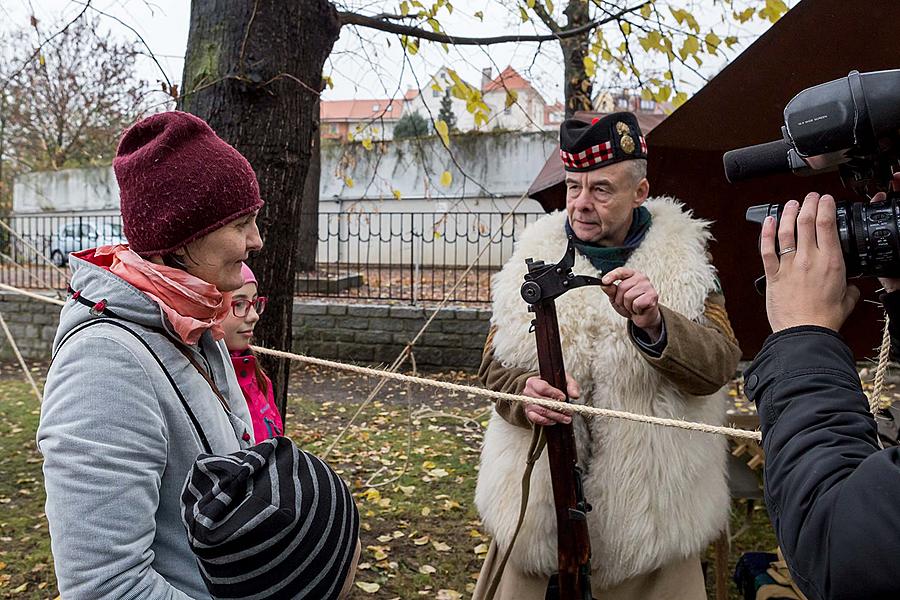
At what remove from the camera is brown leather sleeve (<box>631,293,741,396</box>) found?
6.21ft

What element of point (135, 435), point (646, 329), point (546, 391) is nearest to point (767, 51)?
point (646, 329)

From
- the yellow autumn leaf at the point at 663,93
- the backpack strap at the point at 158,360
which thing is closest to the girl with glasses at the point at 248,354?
the backpack strap at the point at 158,360

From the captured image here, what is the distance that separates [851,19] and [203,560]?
2.28 meters

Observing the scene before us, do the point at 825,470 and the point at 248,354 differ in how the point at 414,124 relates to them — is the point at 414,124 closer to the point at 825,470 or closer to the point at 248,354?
the point at 248,354

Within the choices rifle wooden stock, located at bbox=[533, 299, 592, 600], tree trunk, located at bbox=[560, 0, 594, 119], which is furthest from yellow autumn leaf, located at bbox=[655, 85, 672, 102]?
rifle wooden stock, located at bbox=[533, 299, 592, 600]

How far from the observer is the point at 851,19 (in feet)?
7.00

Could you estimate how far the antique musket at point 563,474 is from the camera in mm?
1876

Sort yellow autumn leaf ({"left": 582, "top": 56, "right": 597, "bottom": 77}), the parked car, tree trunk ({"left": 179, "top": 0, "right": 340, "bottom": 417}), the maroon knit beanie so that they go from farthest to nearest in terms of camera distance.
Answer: the parked car → yellow autumn leaf ({"left": 582, "top": 56, "right": 597, "bottom": 77}) → tree trunk ({"left": 179, "top": 0, "right": 340, "bottom": 417}) → the maroon knit beanie

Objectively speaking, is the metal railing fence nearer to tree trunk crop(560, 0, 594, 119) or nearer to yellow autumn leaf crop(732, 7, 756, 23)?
tree trunk crop(560, 0, 594, 119)

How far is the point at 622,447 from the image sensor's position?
2.03 m

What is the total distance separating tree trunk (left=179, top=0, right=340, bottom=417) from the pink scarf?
1.50 metres

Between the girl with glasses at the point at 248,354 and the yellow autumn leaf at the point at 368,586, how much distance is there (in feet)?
3.62

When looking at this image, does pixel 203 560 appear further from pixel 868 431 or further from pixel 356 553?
pixel 868 431

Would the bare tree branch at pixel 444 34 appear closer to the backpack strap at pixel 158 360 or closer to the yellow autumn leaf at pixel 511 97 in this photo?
the yellow autumn leaf at pixel 511 97
